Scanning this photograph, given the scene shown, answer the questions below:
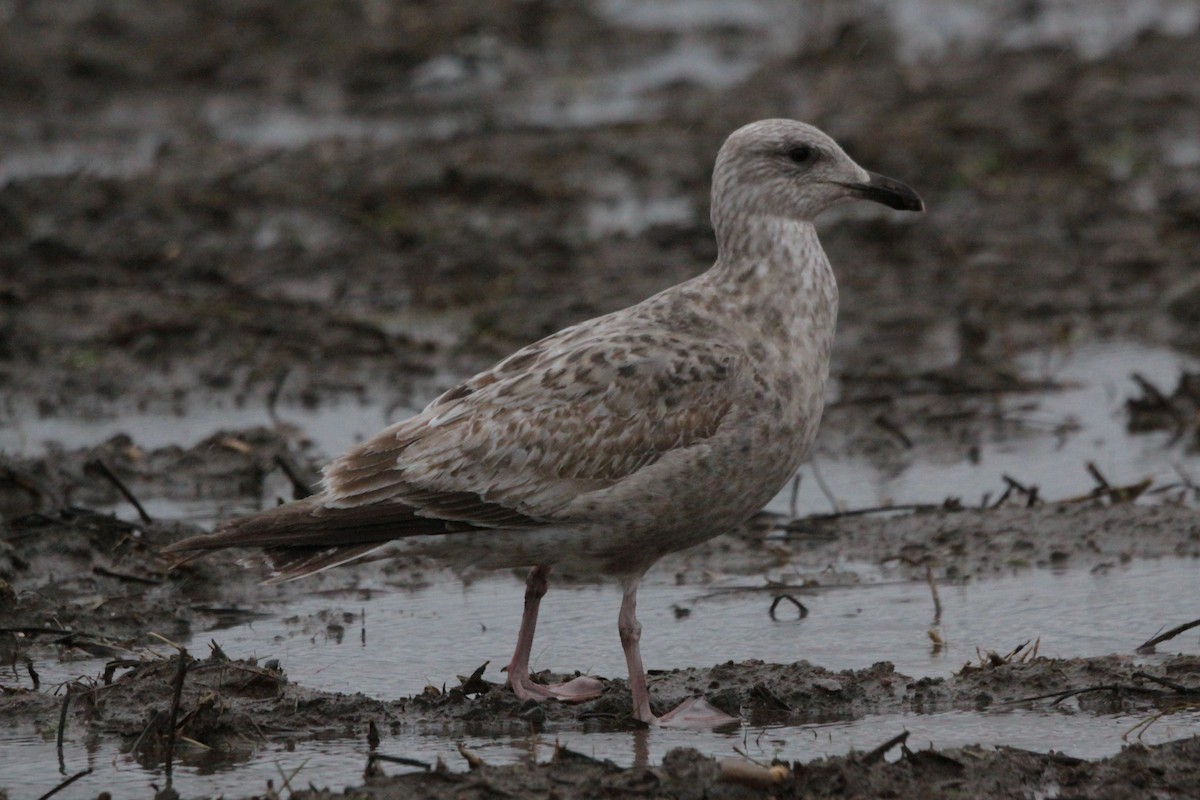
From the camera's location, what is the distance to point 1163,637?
6555 millimetres

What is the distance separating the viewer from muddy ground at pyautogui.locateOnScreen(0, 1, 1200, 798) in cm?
635

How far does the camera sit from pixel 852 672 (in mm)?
6426

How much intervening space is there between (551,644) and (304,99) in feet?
38.2

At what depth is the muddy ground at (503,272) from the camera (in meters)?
6.35

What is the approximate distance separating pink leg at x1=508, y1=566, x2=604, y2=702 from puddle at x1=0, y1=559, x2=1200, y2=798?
0.19m

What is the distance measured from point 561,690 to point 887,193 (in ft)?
7.33

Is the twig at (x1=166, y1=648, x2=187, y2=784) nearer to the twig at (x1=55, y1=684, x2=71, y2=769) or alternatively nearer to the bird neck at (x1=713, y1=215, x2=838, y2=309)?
the twig at (x1=55, y1=684, x2=71, y2=769)

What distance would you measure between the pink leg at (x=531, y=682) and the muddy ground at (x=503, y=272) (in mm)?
67

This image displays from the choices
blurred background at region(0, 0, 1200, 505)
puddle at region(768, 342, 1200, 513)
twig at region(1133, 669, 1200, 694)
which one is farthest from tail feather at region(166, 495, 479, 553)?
blurred background at region(0, 0, 1200, 505)

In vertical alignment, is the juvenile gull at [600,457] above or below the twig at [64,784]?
above

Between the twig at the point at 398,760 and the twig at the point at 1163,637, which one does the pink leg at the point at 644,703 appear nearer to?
the twig at the point at 398,760

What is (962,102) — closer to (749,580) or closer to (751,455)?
(749,580)

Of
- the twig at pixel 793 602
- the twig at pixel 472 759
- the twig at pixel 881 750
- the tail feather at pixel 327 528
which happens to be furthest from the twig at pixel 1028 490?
the twig at pixel 472 759

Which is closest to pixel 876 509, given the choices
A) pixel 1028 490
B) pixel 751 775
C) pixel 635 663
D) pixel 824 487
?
pixel 824 487
